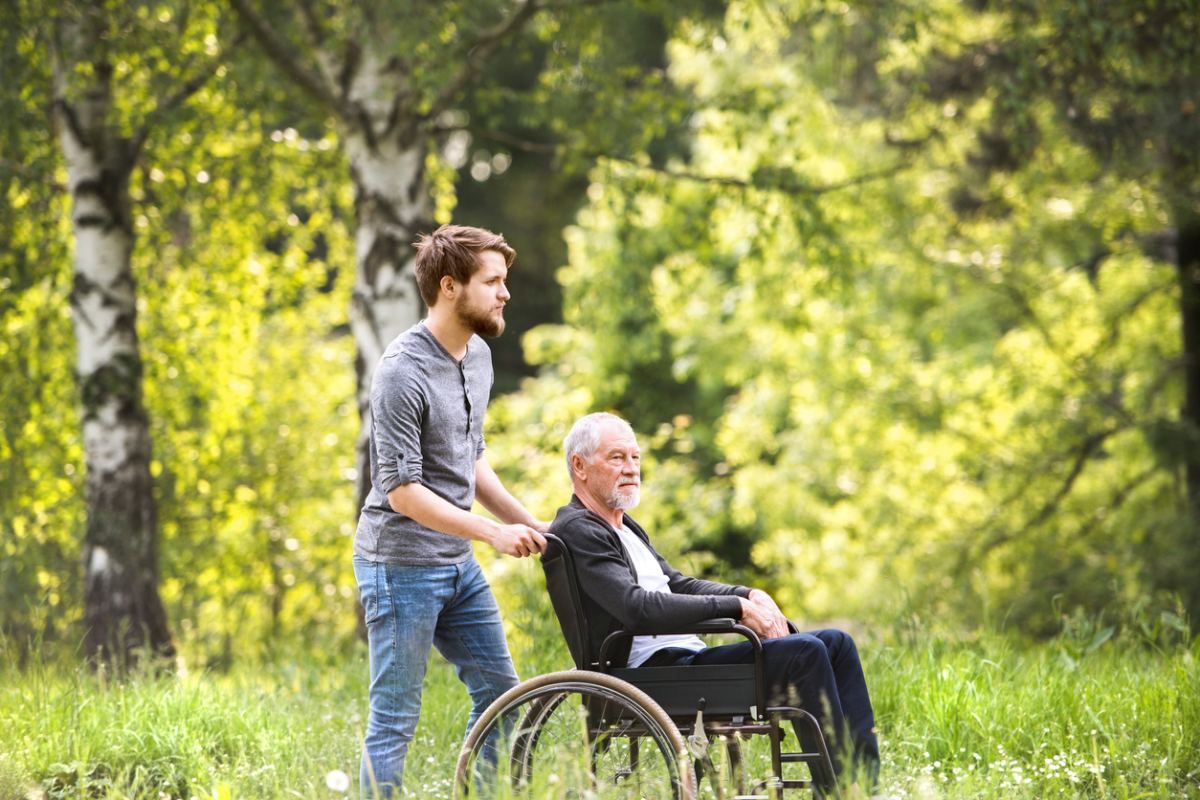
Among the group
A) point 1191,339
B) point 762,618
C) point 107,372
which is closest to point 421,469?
point 762,618

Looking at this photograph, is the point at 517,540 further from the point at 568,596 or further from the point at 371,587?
the point at 371,587

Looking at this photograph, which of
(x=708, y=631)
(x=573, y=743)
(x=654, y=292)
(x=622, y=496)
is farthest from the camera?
(x=654, y=292)

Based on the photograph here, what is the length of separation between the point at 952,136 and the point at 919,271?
154cm

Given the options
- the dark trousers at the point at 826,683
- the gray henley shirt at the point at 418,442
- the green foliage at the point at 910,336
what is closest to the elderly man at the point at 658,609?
the dark trousers at the point at 826,683

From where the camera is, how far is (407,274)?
22.9 ft

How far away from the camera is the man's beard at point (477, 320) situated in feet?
11.9

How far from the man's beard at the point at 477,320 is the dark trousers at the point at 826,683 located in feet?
3.32

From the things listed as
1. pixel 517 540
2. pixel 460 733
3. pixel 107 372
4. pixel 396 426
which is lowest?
pixel 460 733

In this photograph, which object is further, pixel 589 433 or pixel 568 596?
pixel 589 433

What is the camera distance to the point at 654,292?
9391 mm

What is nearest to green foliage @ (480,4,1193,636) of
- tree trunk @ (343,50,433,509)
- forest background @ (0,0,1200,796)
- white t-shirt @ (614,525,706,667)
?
forest background @ (0,0,1200,796)

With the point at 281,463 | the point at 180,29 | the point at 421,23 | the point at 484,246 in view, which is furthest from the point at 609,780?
the point at 281,463

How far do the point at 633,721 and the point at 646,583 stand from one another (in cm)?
46

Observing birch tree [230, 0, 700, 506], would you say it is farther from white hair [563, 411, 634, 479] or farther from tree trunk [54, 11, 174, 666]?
white hair [563, 411, 634, 479]
